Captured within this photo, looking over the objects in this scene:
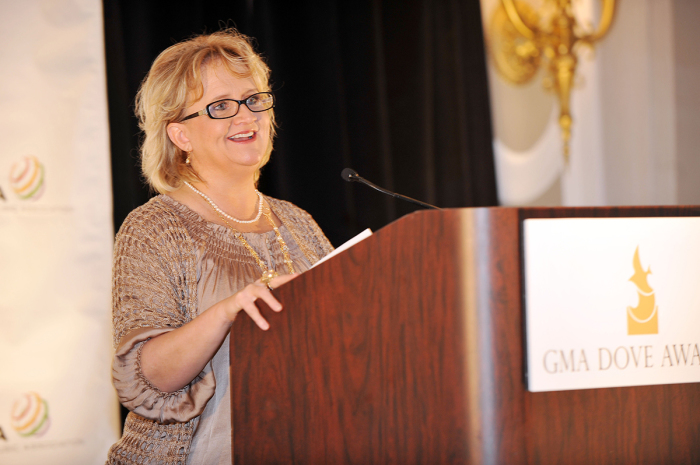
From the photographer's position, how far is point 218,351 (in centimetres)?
149

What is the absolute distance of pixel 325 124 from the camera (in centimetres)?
265

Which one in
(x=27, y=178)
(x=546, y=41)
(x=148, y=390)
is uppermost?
(x=546, y=41)

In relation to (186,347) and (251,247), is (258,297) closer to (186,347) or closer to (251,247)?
(186,347)

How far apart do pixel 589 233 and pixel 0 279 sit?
6.86 feet

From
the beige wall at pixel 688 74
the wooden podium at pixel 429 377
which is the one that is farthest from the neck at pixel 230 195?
the beige wall at pixel 688 74

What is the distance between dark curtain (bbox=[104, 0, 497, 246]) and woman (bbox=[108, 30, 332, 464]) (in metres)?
0.71

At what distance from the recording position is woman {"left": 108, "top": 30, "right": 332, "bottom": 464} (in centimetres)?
121

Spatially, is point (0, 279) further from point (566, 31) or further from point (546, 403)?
point (566, 31)

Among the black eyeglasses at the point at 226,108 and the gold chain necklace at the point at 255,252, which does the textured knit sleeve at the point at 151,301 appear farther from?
the black eyeglasses at the point at 226,108

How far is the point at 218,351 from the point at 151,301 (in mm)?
244

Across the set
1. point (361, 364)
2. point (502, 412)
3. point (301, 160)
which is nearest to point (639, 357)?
point (502, 412)

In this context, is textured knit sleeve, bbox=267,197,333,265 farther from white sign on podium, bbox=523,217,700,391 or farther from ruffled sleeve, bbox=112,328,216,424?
white sign on podium, bbox=523,217,700,391

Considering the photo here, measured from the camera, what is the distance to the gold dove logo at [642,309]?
0.86m

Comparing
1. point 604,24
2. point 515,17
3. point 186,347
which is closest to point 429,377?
point 186,347
